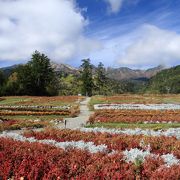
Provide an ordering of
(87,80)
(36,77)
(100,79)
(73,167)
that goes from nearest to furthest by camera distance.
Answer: (73,167) → (36,77) → (87,80) → (100,79)

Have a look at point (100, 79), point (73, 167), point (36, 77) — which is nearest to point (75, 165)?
point (73, 167)

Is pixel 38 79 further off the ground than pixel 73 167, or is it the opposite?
pixel 38 79

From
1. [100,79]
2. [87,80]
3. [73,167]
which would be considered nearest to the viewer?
[73,167]

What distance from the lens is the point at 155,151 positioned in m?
12.2

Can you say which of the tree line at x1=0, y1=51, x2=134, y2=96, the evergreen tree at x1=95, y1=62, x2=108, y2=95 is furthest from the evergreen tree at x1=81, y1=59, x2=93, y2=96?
the evergreen tree at x1=95, y1=62, x2=108, y2=95

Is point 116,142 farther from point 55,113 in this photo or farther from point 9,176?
point 55,113

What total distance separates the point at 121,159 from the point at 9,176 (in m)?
3.01

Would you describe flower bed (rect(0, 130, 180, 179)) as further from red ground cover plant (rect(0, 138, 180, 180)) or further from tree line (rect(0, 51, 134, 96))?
tree line (rect(0, 51, 134, 96))

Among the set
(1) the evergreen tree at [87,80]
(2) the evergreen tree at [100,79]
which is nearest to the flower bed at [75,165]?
(1) the evergreen tree at [87,80]

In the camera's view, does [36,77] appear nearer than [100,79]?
Yes

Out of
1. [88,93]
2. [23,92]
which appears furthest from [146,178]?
[88,93]

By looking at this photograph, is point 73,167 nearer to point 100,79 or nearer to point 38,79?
point 38,79

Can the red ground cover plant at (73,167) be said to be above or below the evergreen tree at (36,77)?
below

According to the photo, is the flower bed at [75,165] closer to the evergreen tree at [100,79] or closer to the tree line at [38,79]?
the tree line at [38,79]
